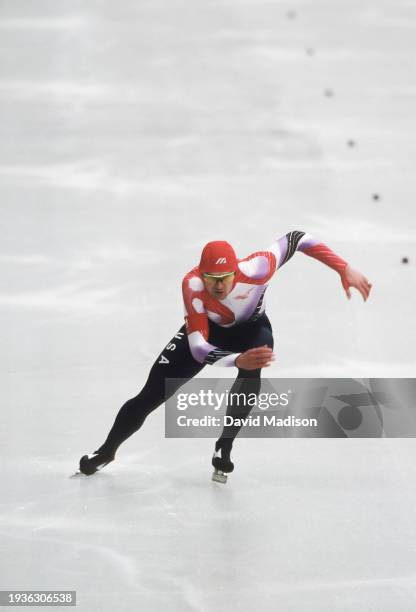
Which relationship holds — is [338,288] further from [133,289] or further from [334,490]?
[334,490]

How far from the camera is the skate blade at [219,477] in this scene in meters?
5.91

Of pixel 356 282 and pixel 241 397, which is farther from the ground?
pixel 356 282

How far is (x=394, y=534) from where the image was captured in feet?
17.6

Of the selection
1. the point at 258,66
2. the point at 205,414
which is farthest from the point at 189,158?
A: the point at 205,414

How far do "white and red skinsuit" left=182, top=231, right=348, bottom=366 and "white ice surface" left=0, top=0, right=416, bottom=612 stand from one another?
757 millimetres

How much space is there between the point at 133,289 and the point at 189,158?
257 centimetres

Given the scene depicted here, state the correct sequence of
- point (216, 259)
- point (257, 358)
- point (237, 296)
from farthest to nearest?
point (237, 296) → point (216, 259) → point (257, 358)

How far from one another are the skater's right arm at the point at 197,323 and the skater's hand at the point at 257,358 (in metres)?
0.30
